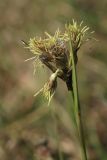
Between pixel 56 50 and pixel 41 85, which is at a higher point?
pixel 56 50

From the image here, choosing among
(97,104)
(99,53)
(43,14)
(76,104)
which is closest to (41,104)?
(97,104)

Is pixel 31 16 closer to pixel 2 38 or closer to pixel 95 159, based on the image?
pixel 2 38

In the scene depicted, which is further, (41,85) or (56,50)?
(41,85)

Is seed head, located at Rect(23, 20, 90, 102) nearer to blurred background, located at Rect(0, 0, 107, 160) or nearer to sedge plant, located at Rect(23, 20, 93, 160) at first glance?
sedge plant, located at Rect(23, 20, 93, 160)

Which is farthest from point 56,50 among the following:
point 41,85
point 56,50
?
point 41,85

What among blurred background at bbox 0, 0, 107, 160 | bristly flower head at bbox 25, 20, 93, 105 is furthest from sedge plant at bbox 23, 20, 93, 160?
blurred background at bbox 0, 0, 107, 160

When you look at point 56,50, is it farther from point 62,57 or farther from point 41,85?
point 41,85

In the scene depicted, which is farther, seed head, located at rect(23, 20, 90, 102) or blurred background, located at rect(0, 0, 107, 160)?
blurred background, located at rect(0, 0, 107, 160)
